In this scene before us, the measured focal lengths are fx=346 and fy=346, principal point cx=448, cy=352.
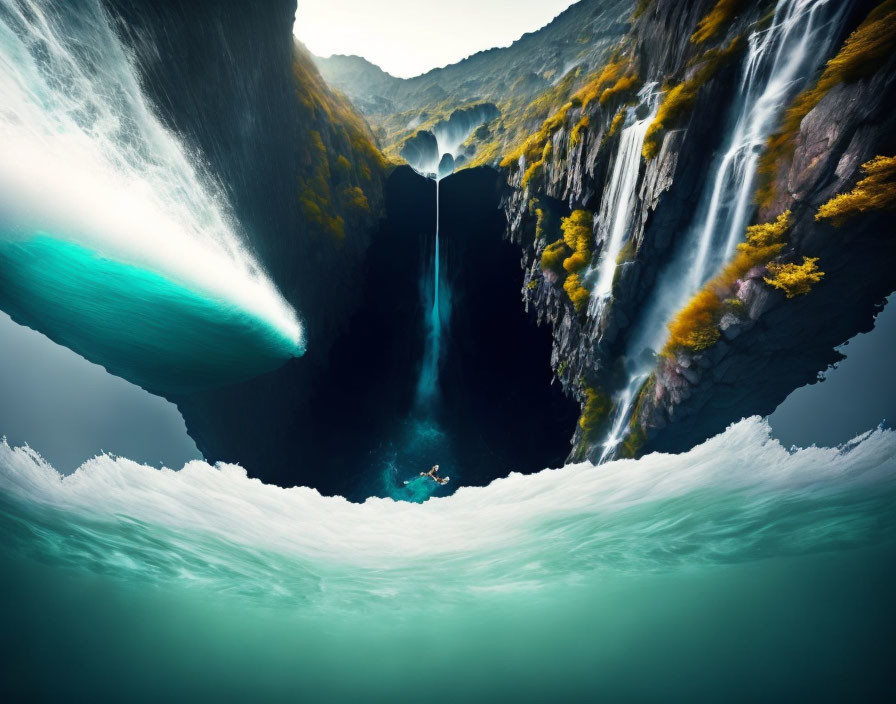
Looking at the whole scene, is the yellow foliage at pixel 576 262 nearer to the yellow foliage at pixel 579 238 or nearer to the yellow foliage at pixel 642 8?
the yellow foliage at pixel 579 238

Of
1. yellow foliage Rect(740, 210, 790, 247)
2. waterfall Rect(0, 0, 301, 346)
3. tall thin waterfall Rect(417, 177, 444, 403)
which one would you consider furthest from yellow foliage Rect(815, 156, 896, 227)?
tall thin waterfall Rect(417, 177, 444, 403)

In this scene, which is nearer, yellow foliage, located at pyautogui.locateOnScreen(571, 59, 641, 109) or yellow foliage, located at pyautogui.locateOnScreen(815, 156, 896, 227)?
yellow foliage, located at pyautogui.locateOnScreen(815, 156, 896, 227)

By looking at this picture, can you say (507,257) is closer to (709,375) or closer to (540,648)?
(709,375)

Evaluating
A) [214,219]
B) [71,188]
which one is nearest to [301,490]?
[214,219]

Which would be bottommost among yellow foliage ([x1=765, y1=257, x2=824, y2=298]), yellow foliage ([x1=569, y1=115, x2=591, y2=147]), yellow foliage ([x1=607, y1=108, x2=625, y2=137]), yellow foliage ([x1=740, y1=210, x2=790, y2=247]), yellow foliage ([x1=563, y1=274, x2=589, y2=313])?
yellow foliage ([x1=765, y1=257, x2=824, y2=298])

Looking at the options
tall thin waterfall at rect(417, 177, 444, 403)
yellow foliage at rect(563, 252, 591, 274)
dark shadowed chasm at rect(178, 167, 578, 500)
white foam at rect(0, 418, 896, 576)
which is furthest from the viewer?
tall thin waterfall at rect(417, 177, 444, 403)

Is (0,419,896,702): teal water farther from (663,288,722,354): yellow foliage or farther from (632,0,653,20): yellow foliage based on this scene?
(632,0,653,20): yellow foliage

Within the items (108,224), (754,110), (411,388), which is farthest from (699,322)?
(108,224)
